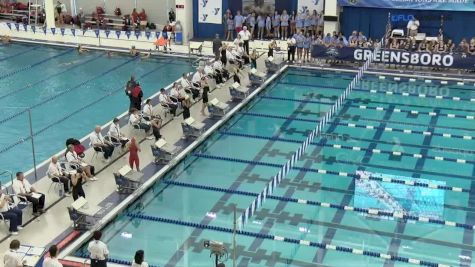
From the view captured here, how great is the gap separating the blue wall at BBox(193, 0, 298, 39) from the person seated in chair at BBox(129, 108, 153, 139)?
10338mm

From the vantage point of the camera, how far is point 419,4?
22547 millimetres

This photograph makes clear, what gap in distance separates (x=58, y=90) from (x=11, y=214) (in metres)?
8.72

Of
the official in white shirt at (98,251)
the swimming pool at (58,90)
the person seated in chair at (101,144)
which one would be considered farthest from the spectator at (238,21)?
the official in white shirt at (98,251)

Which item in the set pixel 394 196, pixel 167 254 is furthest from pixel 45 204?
pixel 394 196

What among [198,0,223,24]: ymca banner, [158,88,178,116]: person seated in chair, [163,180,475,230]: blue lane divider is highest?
[198,0,223,24]: ymca banner

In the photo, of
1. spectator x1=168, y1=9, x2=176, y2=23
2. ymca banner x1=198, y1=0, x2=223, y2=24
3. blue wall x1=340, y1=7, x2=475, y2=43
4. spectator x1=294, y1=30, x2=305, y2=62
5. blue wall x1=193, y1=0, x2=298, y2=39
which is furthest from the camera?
spectator x1=168, y1=9, x2=176, y2=23

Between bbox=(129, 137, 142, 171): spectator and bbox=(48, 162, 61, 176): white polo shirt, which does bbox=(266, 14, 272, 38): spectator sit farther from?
bbox=(48, 162, 61, 176): white polo shirt

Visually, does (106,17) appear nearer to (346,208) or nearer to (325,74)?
(325,74)

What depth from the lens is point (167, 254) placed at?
432 inches

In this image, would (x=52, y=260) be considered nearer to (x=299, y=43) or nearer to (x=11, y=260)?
(x=11, y=260)

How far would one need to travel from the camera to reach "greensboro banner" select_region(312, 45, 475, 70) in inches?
808

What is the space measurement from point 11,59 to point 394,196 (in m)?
14.5

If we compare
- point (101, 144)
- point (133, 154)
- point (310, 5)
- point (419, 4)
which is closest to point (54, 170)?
point (133, 154)

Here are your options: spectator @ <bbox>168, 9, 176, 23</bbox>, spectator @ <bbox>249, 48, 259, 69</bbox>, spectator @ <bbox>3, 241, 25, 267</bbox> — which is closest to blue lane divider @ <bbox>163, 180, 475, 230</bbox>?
spectator @ <bbox>3, 241, 25, 267</bbox>
